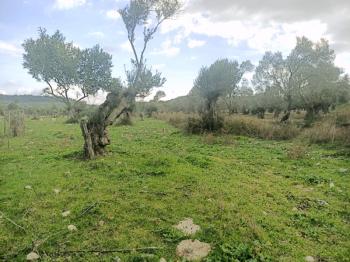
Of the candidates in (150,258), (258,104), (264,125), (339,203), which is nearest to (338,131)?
(264,125)

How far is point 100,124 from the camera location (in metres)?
14.3

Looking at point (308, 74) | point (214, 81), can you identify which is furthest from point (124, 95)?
point (308, 74)

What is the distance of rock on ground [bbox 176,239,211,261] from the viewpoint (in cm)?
601

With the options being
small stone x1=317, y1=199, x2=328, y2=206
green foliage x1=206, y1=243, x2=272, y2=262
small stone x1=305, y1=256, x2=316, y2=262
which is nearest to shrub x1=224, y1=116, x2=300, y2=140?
small stone x1=317, y1=199, x2=328, y2=206

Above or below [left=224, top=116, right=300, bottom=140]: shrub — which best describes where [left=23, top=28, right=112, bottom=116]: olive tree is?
above

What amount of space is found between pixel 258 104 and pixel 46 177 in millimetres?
64992

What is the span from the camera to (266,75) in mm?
53125

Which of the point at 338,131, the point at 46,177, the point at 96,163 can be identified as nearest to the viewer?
the point at 46,177

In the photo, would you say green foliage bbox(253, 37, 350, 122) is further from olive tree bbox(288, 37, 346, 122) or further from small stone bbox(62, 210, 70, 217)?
small stone bbox(62, 210, 70, 217)

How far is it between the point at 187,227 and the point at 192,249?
893 millimetres

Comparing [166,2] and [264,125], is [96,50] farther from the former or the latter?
[264,125]

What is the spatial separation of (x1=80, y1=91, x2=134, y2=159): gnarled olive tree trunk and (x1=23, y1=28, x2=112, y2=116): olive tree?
27.8 ft

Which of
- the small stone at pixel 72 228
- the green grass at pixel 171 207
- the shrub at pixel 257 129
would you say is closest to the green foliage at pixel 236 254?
the green grass at pixel 171 207

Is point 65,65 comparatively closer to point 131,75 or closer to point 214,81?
point 131,75
